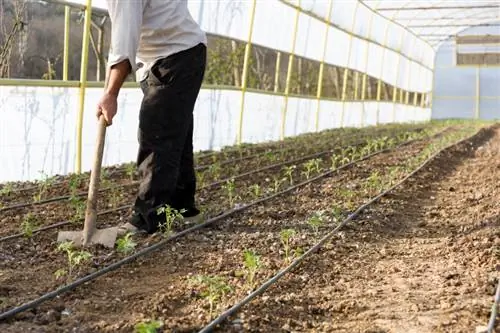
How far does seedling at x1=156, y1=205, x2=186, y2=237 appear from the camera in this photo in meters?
4.29

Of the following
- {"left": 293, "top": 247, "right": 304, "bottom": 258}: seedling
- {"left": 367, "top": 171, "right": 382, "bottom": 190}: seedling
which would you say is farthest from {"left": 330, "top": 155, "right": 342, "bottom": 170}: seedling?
{"left": 293, "top": 247, "right": 304, "bottom": 258}: seedling

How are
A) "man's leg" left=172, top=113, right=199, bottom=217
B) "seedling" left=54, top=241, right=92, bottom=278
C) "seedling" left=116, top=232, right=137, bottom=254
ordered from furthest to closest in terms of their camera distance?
"man's leg" left=172, top=113, right=199, bottom=217, "seedling" left=116, top=232, right=137, bottom=254, "seedling" left=54, top=241, right=92, bottom=278

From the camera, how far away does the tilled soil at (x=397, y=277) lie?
302 centimetres

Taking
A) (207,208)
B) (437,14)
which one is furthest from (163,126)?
(437,14)

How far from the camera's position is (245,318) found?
116 inches

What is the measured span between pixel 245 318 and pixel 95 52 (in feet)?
18.9

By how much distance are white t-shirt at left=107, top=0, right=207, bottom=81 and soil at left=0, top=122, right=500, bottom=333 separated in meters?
0.98

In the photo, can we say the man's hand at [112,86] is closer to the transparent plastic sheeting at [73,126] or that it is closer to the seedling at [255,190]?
the seedling at [255,190]

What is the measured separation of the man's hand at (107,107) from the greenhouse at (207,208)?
0.02 m

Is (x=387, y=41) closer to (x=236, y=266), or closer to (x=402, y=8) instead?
(x=402, y=8)

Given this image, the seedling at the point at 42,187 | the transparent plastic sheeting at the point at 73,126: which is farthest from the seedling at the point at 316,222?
the transparent plastic sheeting at the point at 73,126

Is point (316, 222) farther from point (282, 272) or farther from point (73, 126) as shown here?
point (73, 126)

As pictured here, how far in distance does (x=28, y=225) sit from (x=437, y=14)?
18668 mm

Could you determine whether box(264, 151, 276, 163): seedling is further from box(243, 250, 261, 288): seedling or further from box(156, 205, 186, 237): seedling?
box(243, 250, 261, 288): seedling
